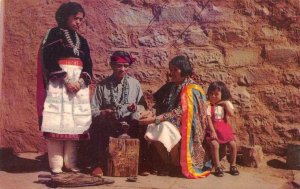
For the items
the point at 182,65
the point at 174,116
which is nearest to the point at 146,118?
the point at 174,116

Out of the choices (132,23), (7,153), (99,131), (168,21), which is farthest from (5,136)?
(168,21)

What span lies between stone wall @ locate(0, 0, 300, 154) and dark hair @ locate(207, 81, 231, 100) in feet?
1.38

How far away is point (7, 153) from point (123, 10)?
2.21 m

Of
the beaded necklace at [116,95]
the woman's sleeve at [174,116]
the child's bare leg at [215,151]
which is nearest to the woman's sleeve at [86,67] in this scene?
the beaded necklace at [116,95]

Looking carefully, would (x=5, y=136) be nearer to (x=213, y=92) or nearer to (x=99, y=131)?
(x=99, y=131)

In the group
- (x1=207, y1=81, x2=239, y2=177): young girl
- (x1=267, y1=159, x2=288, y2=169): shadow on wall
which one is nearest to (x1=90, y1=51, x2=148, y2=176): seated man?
(x1=207, y1=81, x2=239, y2=177): young girl

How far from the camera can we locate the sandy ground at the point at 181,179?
13.2ft

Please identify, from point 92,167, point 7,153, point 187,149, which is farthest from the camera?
point 7,153

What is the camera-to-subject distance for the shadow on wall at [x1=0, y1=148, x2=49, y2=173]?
451 centimetres

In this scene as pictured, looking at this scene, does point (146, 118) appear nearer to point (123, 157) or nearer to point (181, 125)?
point (181, 125)

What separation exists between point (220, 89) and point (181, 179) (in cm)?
113

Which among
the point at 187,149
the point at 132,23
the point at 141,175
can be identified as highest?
the point at 132,23

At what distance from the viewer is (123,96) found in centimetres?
470

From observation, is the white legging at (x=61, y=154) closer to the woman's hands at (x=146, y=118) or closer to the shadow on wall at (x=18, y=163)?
the shadow on wall at (x=18, y=163)
